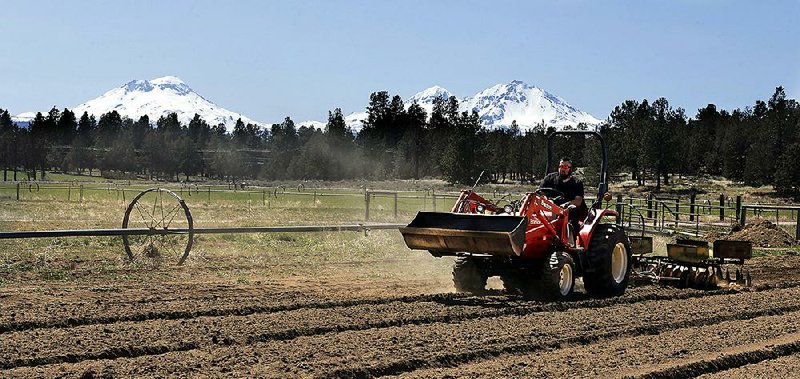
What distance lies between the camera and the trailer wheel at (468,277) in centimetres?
1455

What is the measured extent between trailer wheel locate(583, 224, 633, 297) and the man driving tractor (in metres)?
0.41

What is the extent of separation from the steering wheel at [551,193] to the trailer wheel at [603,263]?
0.84 metres

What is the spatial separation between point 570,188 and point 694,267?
12.1ft

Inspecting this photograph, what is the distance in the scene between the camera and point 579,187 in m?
14.7

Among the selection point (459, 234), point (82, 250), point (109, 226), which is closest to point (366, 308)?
point (459, 234)

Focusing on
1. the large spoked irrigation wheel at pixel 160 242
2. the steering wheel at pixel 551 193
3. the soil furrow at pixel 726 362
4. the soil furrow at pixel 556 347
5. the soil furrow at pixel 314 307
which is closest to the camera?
the soil furrow at pixel 556 347

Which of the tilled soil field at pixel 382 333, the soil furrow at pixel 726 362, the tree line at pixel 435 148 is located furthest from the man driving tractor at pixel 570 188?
the tree line at pixel 435 148

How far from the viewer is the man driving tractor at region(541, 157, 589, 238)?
14.6m

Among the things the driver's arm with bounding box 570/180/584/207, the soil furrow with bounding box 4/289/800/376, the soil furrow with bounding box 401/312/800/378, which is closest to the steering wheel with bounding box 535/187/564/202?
the driver's arm with bounding box 570/180/584/207

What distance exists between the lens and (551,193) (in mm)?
14750

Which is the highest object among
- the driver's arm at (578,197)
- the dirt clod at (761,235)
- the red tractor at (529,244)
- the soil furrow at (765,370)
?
the driver's arm at (578,197)

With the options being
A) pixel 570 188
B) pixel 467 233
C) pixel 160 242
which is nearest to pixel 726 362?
pixel 467 233

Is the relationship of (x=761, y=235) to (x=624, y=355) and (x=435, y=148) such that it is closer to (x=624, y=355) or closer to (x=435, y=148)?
(x=624, y=355)

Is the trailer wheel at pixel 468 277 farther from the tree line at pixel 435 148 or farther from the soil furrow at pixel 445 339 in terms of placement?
the tree line at pixel 435 148
